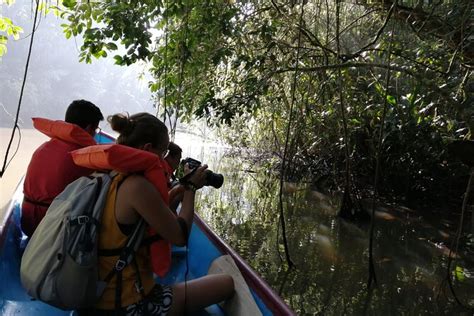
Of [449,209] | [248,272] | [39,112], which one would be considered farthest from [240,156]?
[39,112]

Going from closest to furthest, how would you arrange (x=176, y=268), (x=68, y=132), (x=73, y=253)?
(x=73, y=253)
(x=68, y=132)
(x=176, y=268)

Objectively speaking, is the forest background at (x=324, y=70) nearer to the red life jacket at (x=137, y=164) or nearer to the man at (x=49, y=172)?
the man at (x=49, y=172)

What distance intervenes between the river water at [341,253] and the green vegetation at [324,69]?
83 centimetres

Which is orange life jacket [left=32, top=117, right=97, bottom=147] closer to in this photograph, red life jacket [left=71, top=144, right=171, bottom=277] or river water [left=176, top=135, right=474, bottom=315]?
red life jacket [left=71, top=144, right=171, bottom=277]

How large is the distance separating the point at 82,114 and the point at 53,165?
1.12 feet

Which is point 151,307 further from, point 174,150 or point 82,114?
point 82,114

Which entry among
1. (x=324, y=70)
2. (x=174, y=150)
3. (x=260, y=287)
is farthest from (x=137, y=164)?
(x=324, y=70)

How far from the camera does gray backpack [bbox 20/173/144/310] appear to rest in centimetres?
130

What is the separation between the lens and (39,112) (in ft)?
112

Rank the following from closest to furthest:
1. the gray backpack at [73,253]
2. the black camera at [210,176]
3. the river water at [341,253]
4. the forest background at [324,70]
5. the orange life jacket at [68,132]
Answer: the gray backpack at [73,253] < the black camera at [210,176] < the orange life jacket at [68,132] < the forest background at [324,70] < the river water at [341,253]

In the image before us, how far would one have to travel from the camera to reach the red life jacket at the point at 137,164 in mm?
1312

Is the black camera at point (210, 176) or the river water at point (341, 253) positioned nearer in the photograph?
the black camera at point (210, 176)

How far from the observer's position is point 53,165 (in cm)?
216

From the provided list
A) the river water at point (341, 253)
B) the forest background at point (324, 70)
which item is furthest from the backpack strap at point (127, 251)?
the river water at point (341, 253)
